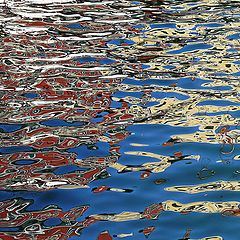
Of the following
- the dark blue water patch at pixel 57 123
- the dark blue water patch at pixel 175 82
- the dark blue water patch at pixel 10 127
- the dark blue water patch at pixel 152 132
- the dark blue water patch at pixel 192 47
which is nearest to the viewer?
the dark blue water patch at pixel 152 132

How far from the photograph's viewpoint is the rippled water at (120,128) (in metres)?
4.55

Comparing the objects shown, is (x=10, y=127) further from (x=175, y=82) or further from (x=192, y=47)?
(x=192, y=47)

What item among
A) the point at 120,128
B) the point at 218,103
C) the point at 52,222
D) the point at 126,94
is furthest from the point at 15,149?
the point at 218,103

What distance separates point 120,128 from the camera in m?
6.18

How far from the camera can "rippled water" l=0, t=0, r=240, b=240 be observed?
4555 mm

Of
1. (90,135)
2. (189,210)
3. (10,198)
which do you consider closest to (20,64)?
(90,135)

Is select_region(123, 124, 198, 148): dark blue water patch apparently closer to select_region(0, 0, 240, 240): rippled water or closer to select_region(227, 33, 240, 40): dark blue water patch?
select_region(0, 0, 240, 240): rippled water

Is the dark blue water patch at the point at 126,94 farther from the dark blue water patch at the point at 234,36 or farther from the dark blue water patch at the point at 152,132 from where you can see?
the dark blue water patch at the point at 234,36

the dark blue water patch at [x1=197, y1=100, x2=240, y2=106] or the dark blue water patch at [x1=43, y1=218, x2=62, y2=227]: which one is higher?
the dark blue water patch at [x1=197, y1=100, x2=240, y2=106]

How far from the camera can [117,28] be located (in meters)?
10.2

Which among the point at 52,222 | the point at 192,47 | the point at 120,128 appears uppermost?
the point at 192,47

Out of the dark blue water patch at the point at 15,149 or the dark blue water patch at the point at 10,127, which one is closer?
the dark blue water patch at the point at 15,149

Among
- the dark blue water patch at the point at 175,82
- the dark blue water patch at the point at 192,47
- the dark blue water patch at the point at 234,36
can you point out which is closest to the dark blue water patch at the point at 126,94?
the dark blue water patch at the point at 175,82

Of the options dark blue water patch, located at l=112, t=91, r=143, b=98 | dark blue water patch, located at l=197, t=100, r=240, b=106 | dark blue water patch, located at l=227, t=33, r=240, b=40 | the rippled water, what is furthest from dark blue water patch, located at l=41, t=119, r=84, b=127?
dark blue water patch, located at l=227, t=33, r=240, b=40
